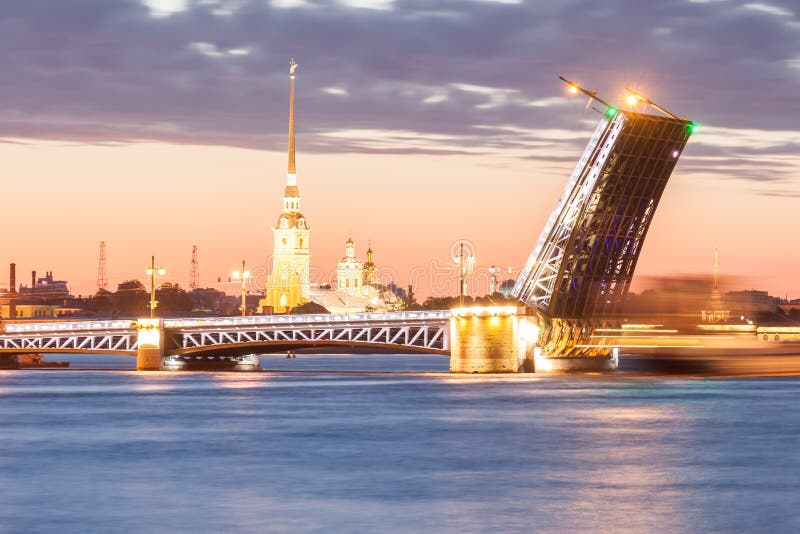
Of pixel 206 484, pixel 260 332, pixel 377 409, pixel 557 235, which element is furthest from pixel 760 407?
pixel 260 332

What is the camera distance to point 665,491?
24.6 m

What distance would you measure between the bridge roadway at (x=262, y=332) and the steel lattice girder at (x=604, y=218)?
7157 millimetres

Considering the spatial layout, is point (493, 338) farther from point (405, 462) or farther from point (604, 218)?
point (405, 462)

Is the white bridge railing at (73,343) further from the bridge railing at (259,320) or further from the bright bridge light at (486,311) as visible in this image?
the bright bridge light at (486,311)

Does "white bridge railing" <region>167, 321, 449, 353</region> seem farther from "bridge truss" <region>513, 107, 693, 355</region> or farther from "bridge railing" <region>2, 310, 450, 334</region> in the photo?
"bridge truss" <region>513, 107, 693, 355</region>

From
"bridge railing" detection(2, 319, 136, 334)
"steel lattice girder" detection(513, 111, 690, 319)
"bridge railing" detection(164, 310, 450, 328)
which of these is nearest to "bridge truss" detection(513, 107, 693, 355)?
"steel lattice girder" detection(513, 111, 690, 319)

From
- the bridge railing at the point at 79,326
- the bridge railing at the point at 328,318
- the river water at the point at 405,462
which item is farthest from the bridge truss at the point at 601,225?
the bridge railing at the point at 79,326

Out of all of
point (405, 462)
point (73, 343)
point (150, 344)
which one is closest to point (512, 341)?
point (150, 344)

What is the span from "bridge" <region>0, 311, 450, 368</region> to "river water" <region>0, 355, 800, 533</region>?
17.4 meters

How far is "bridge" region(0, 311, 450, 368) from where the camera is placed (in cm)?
7488

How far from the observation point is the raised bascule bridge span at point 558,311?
194ft

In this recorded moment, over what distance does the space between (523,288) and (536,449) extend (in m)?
35.6

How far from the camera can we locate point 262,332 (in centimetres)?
7938

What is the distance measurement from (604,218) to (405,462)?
1271 inches
